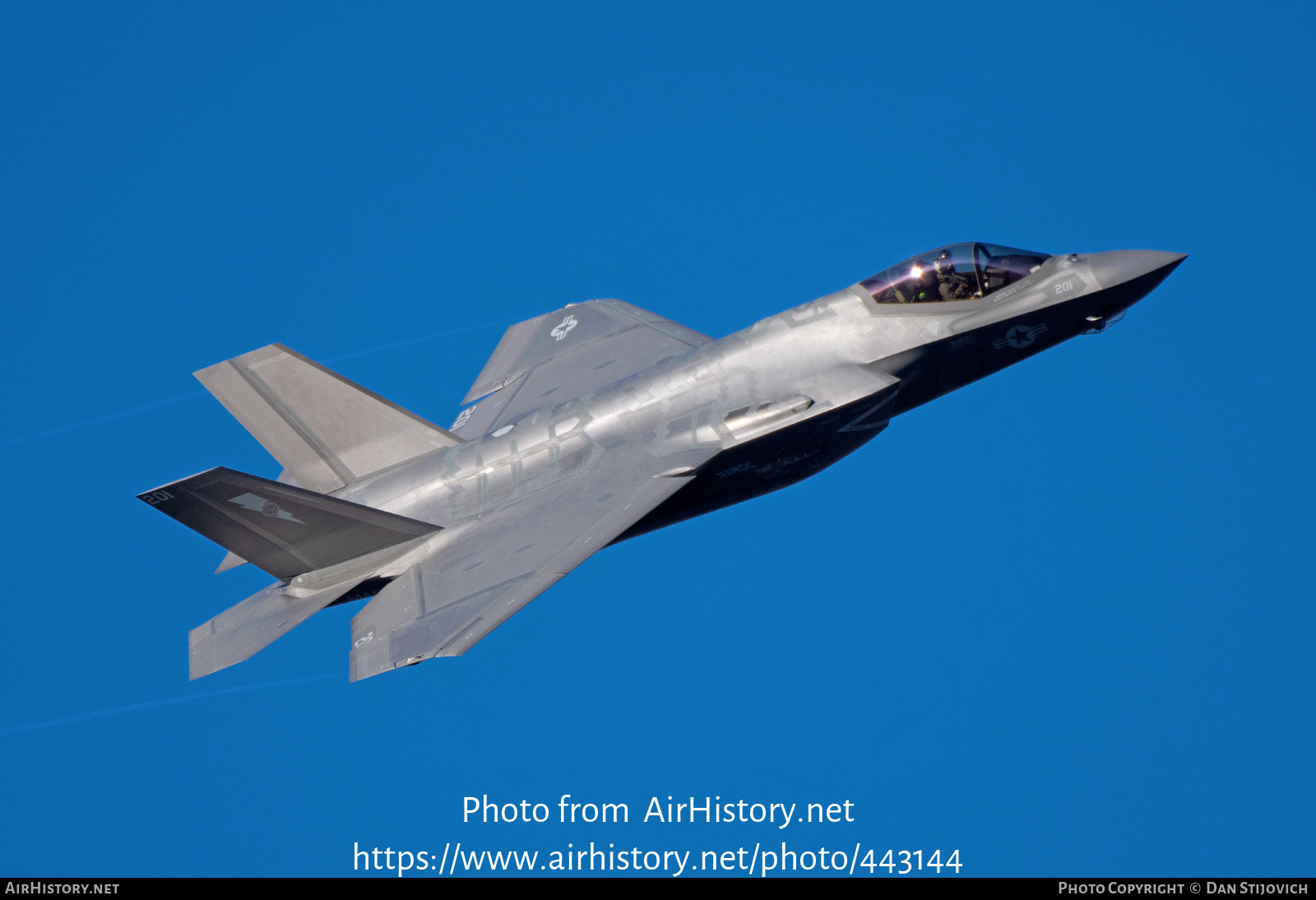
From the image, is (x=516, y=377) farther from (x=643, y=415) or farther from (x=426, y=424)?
(x=643, y=415)

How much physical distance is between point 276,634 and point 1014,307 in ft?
33.2

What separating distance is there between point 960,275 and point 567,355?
22.0 ft

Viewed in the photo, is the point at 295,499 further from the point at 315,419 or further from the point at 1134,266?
the point at 1134,266

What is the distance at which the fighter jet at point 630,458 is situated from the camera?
64.6 ft

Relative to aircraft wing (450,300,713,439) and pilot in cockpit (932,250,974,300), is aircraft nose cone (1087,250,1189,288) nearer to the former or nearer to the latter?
pilot in cockpit (932,250,974,300)

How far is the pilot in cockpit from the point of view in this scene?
2036cm

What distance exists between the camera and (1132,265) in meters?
20.0

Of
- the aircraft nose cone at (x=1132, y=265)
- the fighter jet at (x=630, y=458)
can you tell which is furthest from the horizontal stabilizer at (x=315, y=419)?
the aircraft nose cone at (x=1132, y=265)

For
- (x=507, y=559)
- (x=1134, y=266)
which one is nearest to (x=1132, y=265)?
(x=1134, y=266)

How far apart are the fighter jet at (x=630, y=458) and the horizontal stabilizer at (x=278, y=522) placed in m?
0.02

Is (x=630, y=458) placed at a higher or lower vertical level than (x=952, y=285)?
lower

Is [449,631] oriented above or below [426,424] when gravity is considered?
below
